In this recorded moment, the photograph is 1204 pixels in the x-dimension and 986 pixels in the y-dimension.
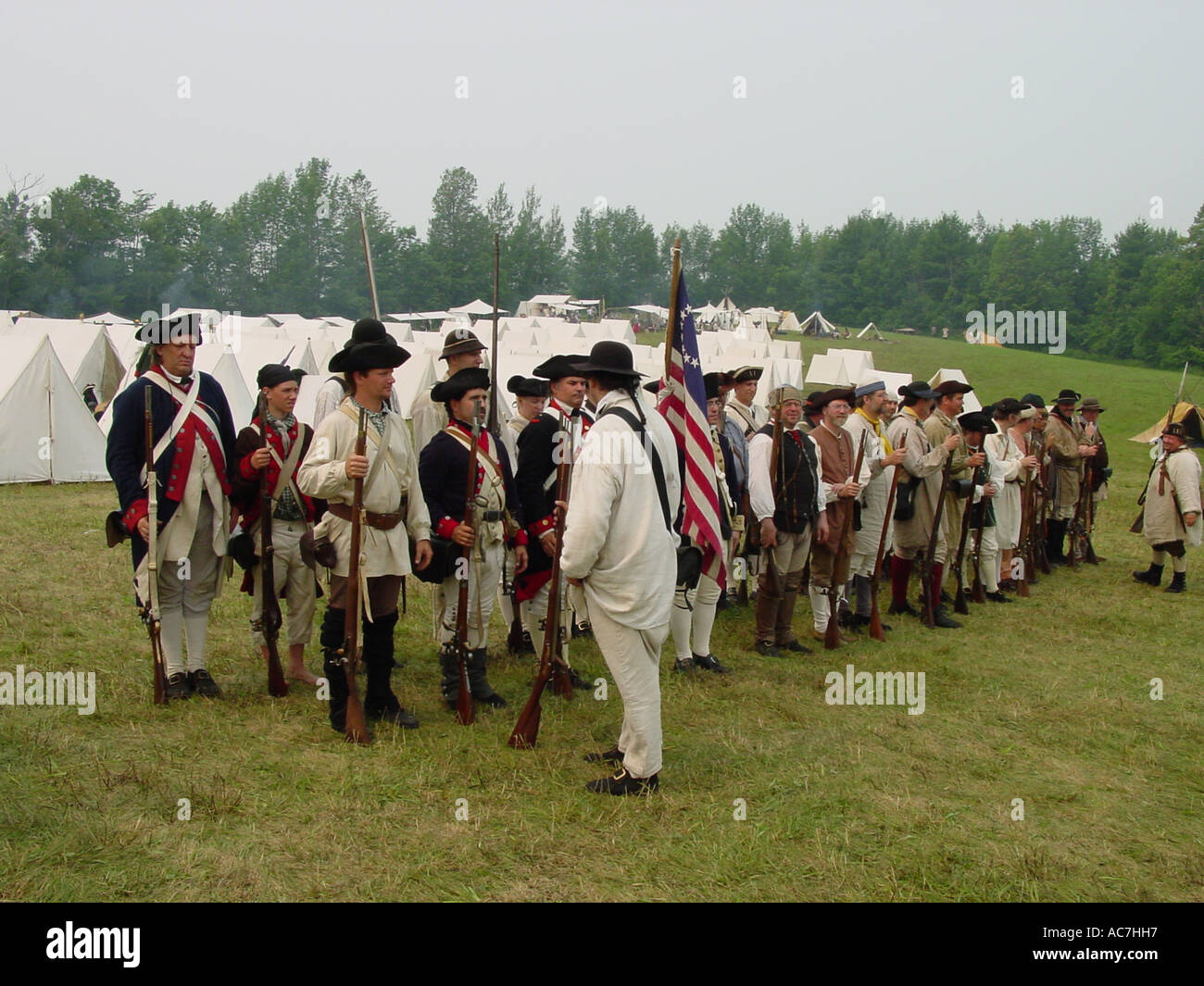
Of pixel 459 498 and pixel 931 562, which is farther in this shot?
pixel 931 562

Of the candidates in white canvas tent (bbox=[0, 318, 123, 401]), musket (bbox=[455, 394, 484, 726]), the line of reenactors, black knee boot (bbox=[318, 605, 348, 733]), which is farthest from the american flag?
white canvas tent (bbox=[0, 318, 123, 401])

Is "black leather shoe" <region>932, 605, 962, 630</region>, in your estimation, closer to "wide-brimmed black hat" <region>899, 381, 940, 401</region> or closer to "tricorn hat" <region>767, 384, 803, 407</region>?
"wide-brimmed black hat" <region>899, 381, 940, 401</region>

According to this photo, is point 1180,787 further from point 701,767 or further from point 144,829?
point 144,829

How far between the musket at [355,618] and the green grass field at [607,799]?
0.16 m

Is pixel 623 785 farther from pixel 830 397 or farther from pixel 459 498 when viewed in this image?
pixel 830 397

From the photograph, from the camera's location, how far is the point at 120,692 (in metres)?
5.63

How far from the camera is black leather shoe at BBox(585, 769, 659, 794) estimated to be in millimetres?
4582

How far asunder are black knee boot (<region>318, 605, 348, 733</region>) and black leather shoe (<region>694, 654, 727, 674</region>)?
269 centimetres

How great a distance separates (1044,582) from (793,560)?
15.7 feet

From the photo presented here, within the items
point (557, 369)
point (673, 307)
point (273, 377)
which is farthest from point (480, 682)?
point (673, 307)

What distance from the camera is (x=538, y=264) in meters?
91.8

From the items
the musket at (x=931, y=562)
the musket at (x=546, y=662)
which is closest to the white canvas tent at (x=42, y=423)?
the musket at (x=546, y=662)

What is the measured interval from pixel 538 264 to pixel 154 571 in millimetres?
89336

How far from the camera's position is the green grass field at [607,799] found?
12.5ft
